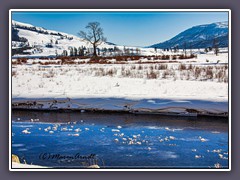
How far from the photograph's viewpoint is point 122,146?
5.80 m

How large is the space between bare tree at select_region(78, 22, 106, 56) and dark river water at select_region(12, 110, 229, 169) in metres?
1.49

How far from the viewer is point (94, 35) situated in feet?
20.4

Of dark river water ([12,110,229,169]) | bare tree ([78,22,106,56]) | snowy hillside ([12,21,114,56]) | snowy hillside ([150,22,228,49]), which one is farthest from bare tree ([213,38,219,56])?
bare tree ([78,22,106,56])

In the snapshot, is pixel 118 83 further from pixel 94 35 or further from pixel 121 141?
pixel 121 141

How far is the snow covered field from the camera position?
21.5ft

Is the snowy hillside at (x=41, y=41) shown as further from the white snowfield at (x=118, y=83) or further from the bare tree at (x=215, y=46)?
the bare tree at (x=215, y=46)

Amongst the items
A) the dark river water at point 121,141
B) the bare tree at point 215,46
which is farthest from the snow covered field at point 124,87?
the dark river water at point 121,141

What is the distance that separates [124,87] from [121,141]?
1.59m

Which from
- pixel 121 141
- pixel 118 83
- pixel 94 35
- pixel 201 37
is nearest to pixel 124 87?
pixel 118 83
